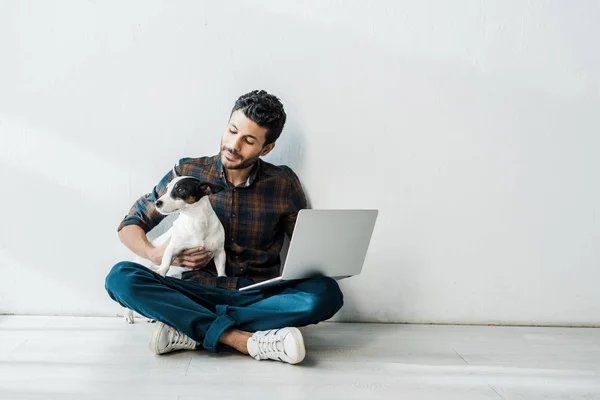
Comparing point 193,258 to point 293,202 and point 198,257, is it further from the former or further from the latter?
point 293,202

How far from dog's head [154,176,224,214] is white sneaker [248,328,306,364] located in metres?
0.53

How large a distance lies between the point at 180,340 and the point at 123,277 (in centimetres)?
28

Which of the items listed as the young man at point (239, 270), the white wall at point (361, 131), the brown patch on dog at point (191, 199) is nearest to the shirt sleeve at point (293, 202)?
the young man at point (239, 270)

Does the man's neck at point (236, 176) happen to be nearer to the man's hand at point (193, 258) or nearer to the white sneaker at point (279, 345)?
the man's hand at point (193, 258)

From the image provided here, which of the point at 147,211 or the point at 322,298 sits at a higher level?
the point at 147,211

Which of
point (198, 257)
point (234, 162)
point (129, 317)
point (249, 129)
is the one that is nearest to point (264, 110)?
point (249, 129)

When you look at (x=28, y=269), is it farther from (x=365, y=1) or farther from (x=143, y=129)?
(x=365, y=1)

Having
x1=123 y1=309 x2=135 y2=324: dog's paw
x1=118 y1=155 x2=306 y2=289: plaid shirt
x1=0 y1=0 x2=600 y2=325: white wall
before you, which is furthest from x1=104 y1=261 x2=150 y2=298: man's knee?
x1=0 y1=0 x2=600 y2=325: white wall

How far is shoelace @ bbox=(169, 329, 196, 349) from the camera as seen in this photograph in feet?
7.02

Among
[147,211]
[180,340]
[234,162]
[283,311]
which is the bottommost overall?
[180,340]

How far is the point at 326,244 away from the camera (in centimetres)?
223

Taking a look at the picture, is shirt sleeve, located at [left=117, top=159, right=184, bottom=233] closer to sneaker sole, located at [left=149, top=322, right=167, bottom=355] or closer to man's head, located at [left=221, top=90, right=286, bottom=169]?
man's head, located at [left=221, top=90, right=286, bottom=169]

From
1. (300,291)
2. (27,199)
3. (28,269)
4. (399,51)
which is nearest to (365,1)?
(399,51)

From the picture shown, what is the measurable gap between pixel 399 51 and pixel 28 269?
6.05 ft
